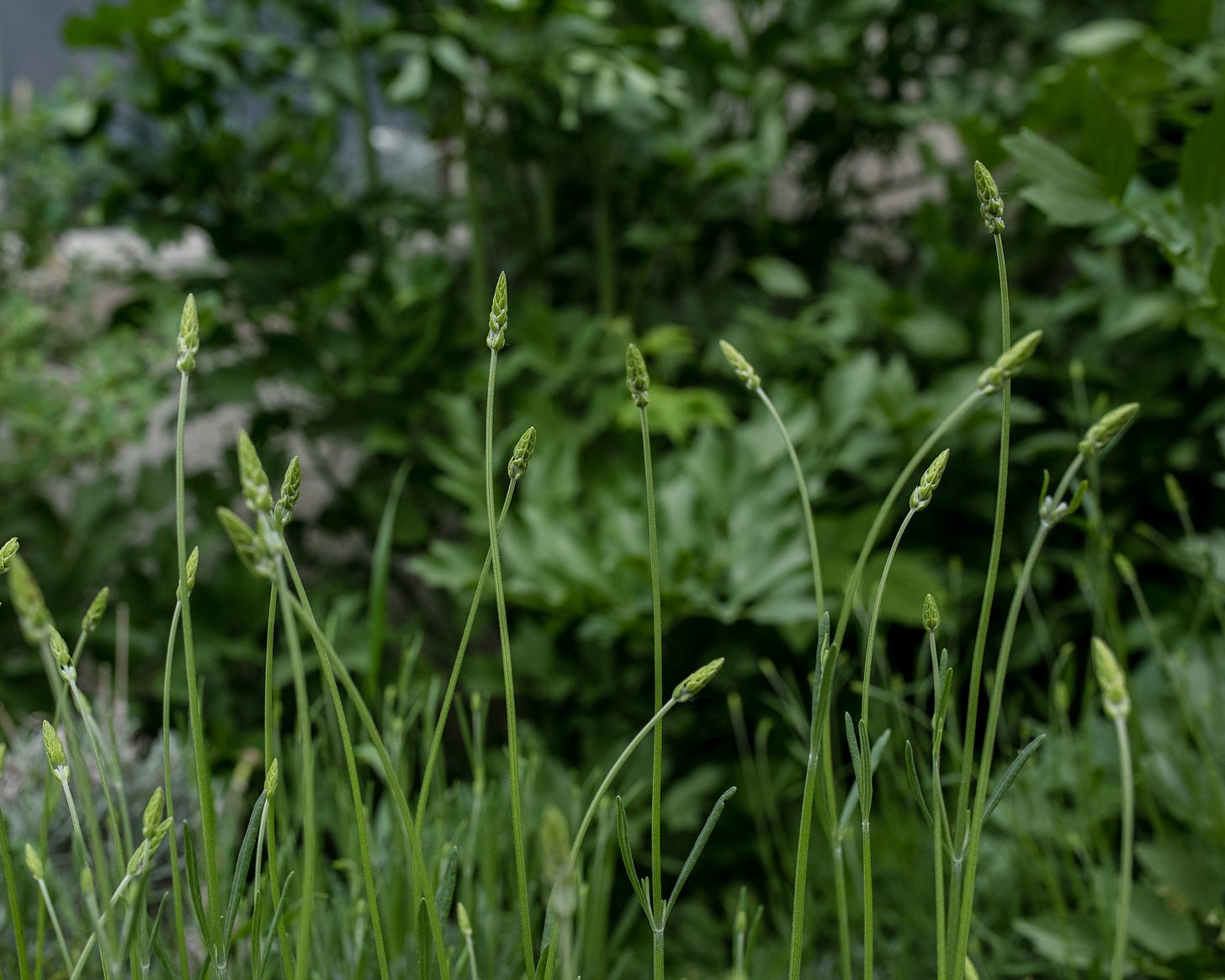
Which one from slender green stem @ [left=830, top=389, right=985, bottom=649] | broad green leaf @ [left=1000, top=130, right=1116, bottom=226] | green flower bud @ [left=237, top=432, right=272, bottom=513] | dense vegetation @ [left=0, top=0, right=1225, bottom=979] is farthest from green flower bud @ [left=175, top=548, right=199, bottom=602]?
broad green leaf @ [left=1000, top=130, right=1116, bottom=226]

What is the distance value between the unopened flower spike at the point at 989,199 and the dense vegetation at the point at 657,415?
1.47 ft

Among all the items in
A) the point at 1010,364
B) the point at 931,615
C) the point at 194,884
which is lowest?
the point at 194,884

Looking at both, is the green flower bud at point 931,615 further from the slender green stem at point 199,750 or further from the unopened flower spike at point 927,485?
the slender green stem at point 199,750

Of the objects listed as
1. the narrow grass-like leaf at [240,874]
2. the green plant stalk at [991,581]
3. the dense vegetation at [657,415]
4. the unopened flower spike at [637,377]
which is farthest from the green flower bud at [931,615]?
the dense vegetation at [657,415]

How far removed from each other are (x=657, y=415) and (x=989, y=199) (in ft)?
A: 3.27

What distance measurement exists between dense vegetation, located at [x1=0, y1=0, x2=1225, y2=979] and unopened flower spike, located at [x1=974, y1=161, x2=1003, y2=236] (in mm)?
448

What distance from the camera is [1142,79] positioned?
128 cm

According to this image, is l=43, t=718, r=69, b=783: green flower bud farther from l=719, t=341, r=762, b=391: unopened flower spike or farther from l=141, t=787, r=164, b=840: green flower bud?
l=719, t=341, r=762, b=391: unopened flower spike

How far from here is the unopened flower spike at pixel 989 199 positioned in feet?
1.02

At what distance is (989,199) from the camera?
A: 318 mm

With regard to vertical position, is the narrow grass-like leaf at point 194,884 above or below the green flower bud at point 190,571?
below

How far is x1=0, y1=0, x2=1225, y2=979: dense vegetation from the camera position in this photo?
0.92 meters

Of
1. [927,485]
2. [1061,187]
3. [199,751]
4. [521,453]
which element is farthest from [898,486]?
[1061,187]

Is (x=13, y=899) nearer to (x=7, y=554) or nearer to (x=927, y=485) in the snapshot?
(x=7, y=554)
